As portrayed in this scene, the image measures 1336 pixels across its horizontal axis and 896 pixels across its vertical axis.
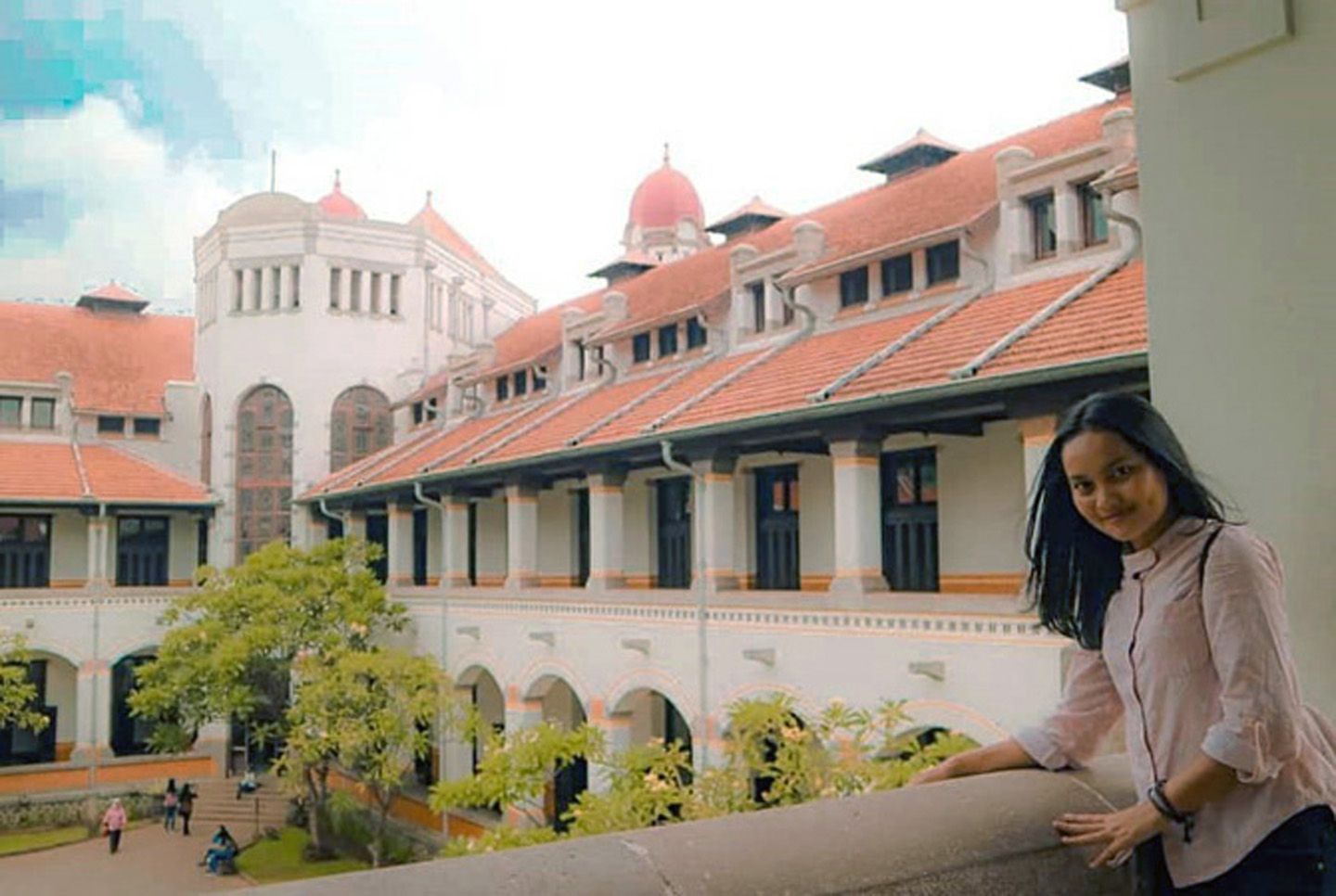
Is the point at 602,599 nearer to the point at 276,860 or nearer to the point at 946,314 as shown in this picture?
the point at 946,314

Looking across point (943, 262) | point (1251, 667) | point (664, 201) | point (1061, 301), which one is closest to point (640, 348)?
point (943, 262)

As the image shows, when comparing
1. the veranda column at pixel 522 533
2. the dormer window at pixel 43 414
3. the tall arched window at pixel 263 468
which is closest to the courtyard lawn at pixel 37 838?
the tall arched window at pixel 263 468

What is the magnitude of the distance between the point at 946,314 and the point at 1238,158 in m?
12.7

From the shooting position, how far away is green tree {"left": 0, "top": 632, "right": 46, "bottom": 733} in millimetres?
24484

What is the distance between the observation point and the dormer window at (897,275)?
1734 centimetres

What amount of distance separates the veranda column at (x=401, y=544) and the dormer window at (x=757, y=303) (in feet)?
30.7

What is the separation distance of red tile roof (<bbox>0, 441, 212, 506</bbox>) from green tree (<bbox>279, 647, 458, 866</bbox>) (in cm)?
1146

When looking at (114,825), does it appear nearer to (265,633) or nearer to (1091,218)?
(265,633)

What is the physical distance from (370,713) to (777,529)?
26.3 feet

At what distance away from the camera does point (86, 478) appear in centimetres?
2989

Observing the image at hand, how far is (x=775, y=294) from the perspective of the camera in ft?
63.9

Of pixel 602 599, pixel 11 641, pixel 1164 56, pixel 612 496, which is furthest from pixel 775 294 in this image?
pixel 11 641

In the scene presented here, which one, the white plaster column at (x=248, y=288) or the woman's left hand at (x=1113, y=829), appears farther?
the white plaster column at (x=248, y=288)

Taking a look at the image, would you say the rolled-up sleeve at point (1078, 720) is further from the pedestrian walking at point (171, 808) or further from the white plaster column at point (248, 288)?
the white plaster column at point (248, 288)
